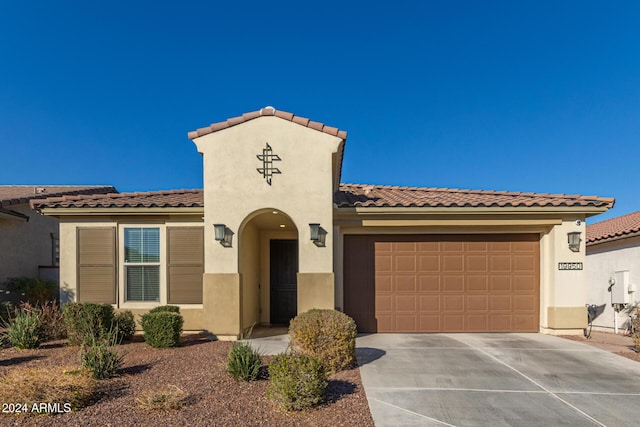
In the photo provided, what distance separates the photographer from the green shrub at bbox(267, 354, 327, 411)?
4641 mm

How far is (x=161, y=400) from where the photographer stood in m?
4.70

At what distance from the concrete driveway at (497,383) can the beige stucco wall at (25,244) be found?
12.1m

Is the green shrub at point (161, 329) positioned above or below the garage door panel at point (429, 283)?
below

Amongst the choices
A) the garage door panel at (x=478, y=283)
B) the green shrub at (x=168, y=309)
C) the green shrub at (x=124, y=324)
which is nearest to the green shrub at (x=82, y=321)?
the green shrub at (x=124, y=324)

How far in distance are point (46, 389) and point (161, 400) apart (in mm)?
1420

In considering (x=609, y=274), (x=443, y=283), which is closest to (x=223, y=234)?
(x=443, y=283)

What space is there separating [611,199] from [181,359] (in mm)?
9848

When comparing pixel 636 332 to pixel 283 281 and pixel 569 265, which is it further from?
pixel 283 281

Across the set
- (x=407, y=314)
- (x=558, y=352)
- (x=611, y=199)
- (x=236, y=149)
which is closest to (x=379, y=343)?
(x=407, y=314)

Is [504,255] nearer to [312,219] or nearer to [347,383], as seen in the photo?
[312,219]

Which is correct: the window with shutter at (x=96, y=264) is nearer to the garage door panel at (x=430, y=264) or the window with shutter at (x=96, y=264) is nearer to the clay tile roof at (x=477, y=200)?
the clay tile roof at (x=477, y=200)

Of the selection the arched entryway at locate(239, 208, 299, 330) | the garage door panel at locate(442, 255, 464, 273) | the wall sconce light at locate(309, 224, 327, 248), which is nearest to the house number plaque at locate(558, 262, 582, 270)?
the garage door panel at locate(442, 255, 464, 273)

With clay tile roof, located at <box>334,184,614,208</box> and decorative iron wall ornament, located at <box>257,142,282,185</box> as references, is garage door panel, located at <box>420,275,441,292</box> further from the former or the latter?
decorative iron wall ornament, located at <box>257,142,282,185</box>

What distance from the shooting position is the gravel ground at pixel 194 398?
172 inches
